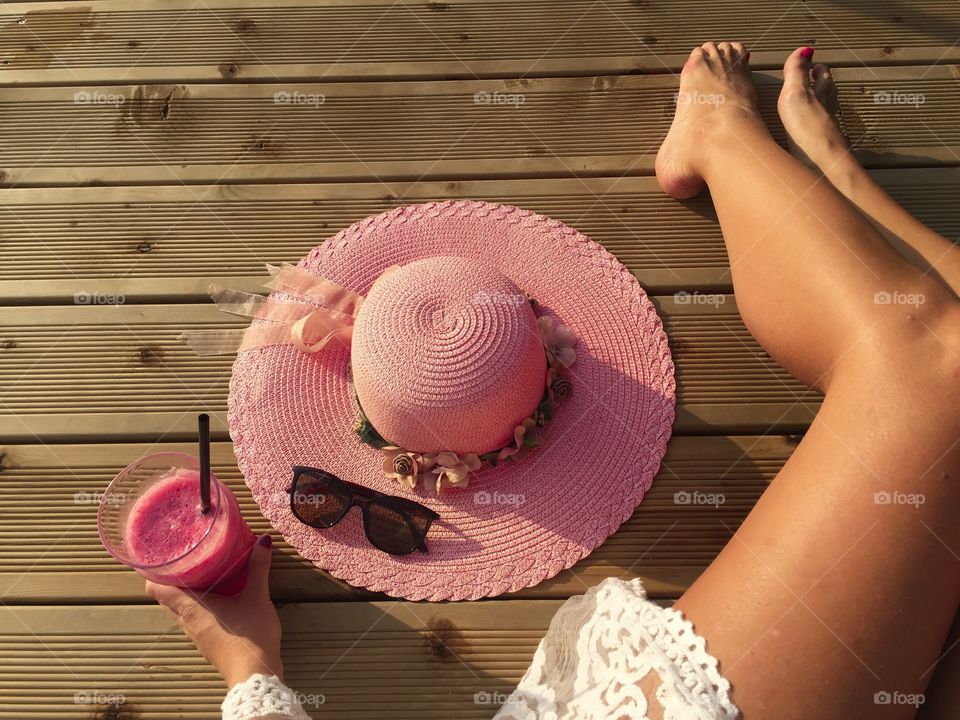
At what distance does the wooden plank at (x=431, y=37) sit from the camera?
4.38 feet

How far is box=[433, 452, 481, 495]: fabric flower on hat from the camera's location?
0.91 metres

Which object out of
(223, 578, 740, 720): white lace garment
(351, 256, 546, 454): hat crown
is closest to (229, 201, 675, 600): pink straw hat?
(351, 256, 546, 454): hat crown

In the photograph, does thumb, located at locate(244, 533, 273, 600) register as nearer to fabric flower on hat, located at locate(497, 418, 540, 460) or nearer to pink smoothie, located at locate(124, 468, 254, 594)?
pink smoothie, located at locate(124, 468, 254, 594)

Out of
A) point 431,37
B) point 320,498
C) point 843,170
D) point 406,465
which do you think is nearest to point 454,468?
point 406,465

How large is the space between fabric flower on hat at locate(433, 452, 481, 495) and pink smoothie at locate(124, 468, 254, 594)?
270 mm

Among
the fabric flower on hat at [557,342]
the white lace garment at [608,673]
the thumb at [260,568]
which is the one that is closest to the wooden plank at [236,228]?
the fabric flower on hat at [557,342]

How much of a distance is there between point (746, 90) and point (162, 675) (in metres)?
1.35

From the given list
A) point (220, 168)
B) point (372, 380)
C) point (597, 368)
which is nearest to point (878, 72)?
point (597, 368)

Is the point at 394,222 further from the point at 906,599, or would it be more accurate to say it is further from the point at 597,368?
the point at 906,599

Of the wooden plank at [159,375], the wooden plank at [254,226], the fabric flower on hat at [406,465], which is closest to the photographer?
the fabric flower on hat at [406,465]

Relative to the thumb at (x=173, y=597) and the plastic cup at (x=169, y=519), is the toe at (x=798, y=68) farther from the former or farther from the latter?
the thumb at (x=173, y=597)

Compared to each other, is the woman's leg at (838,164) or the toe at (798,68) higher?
the toe at (798,68)

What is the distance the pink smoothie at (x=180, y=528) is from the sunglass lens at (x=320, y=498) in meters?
0.10

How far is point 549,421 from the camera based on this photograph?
98 centimetres
